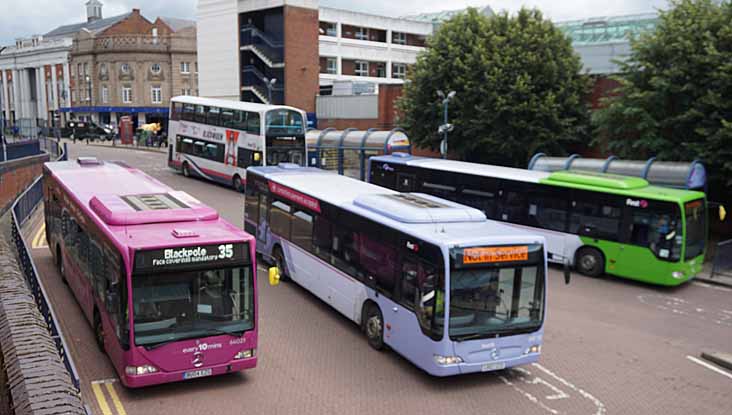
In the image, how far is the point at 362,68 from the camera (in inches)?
2653

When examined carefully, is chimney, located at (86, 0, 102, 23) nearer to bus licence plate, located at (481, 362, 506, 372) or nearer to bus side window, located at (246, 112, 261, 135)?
bus side window, located at (246, 112, 261, 135)

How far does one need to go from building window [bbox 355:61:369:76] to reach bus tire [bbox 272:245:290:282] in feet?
168

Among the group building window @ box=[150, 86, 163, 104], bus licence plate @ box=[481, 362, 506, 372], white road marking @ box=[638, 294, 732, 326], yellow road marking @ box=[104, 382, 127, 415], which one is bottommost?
white road marking @ box=[638, 294, 732, 326]

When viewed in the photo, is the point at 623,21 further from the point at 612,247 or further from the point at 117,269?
the point at 117,269

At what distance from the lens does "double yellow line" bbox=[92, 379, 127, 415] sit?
9773mm

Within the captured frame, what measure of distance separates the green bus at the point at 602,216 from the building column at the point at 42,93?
289 feet

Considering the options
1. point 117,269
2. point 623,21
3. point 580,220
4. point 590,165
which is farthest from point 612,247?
point 623,21

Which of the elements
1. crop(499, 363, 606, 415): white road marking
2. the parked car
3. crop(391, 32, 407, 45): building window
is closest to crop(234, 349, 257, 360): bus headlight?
crop(499, 363, 606, 415): white road marking

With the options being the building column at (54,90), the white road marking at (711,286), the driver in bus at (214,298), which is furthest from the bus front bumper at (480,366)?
the building column at (54,90)

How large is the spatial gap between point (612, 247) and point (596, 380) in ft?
24.9

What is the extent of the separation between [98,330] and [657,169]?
17.2m

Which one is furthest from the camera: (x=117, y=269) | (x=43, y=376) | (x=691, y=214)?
(x=691, y=214)

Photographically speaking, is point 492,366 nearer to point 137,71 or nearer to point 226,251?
point 226,251

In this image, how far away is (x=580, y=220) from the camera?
19.2m
